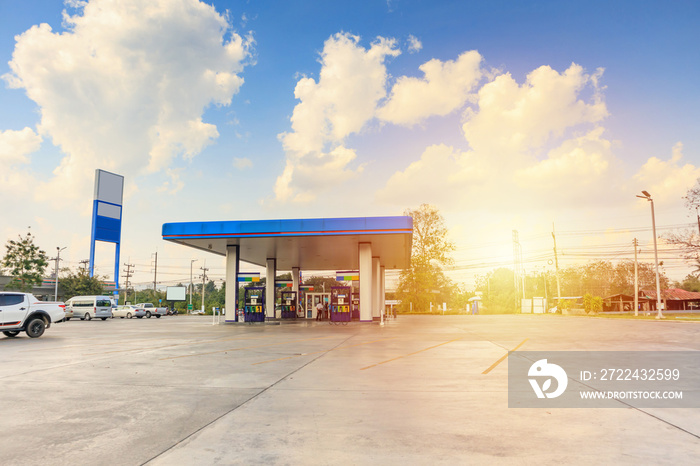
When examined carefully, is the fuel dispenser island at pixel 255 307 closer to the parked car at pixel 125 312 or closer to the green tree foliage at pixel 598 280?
the parked car at pixel 125 312

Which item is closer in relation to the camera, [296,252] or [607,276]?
[296,252]

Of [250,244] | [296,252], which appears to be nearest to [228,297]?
[250,244]

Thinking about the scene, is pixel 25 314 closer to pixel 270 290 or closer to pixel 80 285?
pixel 270 290

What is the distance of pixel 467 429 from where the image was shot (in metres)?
5.10

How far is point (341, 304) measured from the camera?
106 feet

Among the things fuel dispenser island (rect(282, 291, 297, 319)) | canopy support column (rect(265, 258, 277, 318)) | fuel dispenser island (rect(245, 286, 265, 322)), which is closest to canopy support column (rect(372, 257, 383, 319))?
fuel dispenser island (rect(282, 291, 297, 319))

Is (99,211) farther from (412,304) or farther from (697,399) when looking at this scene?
(697,399)

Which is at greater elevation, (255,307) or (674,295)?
(255,307)

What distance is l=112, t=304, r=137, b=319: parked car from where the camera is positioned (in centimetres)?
4741

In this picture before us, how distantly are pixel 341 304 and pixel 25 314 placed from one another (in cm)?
1916

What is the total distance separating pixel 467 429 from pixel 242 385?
425 cm

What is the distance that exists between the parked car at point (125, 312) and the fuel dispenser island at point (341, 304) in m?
26.8

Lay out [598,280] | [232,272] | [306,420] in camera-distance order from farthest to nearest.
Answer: [598,280]
[232,272]
[306,420]

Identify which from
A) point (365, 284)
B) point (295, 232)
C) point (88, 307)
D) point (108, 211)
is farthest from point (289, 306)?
point (108, 211)
